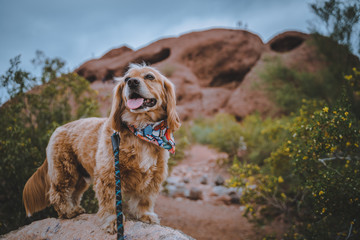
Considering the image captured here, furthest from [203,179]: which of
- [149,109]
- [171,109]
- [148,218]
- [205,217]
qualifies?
[149,109]

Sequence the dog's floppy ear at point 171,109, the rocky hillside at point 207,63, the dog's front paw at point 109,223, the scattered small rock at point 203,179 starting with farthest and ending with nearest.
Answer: the rocky hillside at point 207,63, the scattered small rock at point 203,179, the dog's floppy ear at point 171,109, the dog's front paw at point 109,223

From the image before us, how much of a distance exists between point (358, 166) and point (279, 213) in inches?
115

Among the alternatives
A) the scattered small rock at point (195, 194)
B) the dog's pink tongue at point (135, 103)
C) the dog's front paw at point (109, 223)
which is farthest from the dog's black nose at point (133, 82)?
the scattered small rock at point (195, 194)

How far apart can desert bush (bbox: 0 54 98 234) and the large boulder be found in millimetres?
971

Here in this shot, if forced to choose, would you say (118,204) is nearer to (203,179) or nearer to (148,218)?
(148,218)

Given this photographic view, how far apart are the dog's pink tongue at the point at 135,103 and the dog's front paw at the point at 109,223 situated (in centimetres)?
108

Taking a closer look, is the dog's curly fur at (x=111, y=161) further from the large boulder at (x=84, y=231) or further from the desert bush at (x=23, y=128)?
the desert bush at (x=23, y=128)

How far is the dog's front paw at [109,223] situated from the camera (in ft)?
6.14

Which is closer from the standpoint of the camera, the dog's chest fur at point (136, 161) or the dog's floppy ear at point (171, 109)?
the dog's chest fur at point (136, 161)

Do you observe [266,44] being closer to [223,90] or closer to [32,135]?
[223,90]

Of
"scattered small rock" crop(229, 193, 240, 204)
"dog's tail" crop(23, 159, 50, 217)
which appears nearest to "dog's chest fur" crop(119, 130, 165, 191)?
"dog's tail" crop(23, 159, 50, 217)

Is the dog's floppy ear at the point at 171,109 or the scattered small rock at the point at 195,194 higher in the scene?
the dog's floppy ear at the point at 171,109

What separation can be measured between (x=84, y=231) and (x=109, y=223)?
1.02 ft

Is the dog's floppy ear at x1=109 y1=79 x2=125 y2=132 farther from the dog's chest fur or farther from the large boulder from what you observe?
the large boulder
